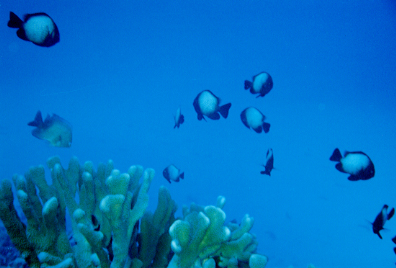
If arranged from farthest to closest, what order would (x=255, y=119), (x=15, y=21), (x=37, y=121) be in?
(x=255, y=119)
(x=37, y=121)
(x=15, y=21)

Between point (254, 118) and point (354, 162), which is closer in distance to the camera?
point (354, 162)

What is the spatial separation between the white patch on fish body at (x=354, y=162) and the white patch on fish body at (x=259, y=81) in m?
2.05

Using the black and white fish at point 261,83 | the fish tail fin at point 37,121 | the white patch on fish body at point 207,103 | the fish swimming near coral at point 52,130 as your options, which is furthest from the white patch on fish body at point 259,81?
the fish tail fin at point 37,121

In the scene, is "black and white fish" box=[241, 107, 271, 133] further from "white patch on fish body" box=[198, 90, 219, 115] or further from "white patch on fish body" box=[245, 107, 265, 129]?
"white patch on fish body" box=[198, 90, 219, 115]

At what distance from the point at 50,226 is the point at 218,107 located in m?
3.58

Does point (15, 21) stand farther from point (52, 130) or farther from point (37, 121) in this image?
point (52, 130)

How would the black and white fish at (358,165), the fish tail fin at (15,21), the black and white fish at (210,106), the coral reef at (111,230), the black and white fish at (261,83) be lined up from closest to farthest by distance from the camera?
the coral reef at (111,230), the fish tail fin at (15,21), the black and white fish at (358,165), the black and white fish at (210,106), the black and white fish at (261,83)

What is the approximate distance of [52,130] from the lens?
3861mm

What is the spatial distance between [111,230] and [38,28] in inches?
102

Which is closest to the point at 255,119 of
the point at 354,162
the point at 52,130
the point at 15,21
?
the point at 354,162

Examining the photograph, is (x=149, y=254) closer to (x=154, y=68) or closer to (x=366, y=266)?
(x=154, y=68)

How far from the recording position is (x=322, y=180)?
2320 cm

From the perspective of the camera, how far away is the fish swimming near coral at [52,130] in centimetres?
380

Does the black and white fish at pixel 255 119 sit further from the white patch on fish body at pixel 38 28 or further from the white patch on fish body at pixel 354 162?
the white patch on fish body at pixel 38 28
